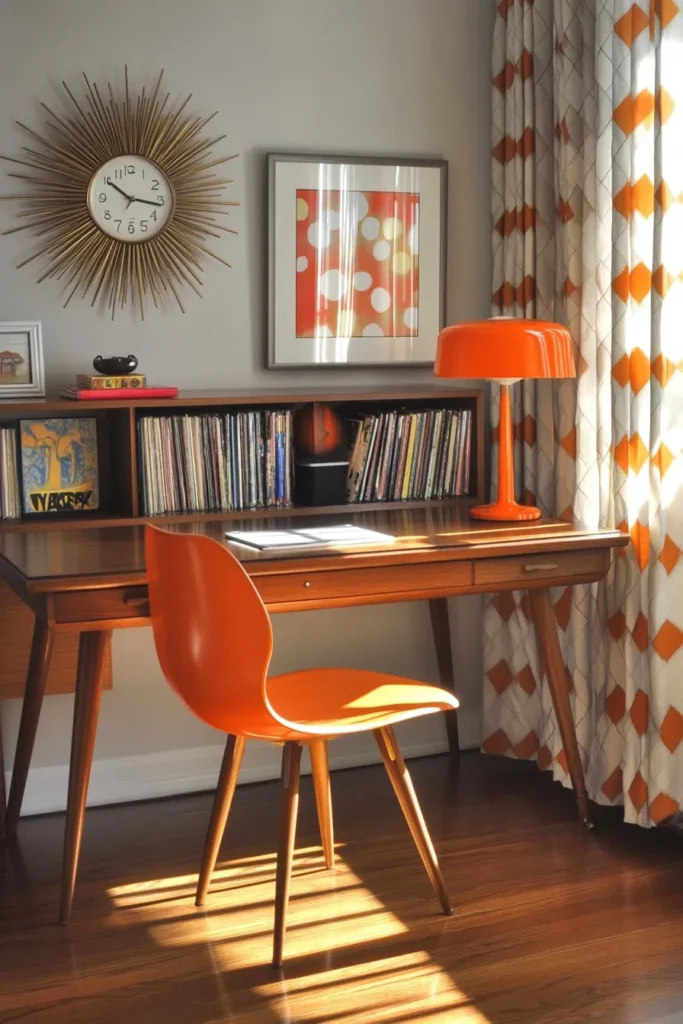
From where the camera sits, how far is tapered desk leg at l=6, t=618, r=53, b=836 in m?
2.58

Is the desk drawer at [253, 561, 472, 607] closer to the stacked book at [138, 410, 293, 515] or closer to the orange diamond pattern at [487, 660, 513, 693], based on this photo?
the stacked book at [138, 410, 293, 515]

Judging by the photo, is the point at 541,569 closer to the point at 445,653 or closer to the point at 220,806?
the point at 445,653

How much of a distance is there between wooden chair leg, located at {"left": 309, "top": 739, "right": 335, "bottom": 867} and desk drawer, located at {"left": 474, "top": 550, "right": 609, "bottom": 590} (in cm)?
50

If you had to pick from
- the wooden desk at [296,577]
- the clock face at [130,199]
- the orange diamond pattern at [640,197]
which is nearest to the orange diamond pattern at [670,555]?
the wooden desk at [296,577]

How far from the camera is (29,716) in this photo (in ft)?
8.76

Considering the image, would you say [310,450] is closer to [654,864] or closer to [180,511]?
[180,511]

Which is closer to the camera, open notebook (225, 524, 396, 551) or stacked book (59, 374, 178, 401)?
open notebook (225, 524, 396, 551)

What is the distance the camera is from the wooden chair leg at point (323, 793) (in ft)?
8.03

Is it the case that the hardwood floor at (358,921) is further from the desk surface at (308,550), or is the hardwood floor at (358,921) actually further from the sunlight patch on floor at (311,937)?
the desk surface at (308,550)

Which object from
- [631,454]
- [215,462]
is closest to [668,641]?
[631,454]

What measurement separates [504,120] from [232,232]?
2.56 ft

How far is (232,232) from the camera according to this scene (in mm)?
3053

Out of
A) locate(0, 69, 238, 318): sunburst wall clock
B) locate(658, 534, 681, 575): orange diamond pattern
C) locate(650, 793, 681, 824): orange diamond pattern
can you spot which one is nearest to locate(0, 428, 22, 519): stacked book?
locate(0, 69, 238, 318): sunburst wall clock

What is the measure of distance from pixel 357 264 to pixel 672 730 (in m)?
1.41
